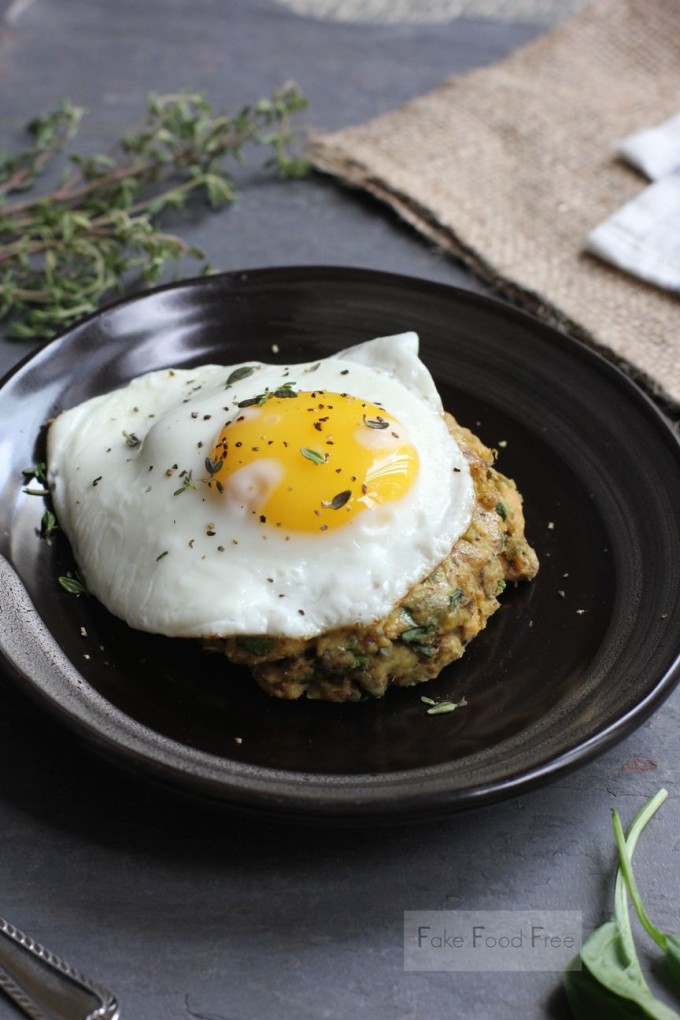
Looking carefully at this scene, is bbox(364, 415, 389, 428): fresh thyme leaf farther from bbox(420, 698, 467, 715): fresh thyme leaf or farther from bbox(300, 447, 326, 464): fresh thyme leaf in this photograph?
bbox(420, 698, 467, 715): fresh thyme leaf

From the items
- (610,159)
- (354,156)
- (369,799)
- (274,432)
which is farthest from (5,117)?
(369,799)

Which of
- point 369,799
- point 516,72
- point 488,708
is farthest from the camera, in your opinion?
point 516,72

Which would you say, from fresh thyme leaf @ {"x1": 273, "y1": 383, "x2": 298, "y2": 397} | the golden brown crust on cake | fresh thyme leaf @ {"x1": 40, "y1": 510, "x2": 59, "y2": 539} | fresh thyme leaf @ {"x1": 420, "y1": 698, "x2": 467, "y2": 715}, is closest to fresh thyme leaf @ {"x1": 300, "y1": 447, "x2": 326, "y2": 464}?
fresh thyme leaf @ {"x1": 273, "y1": 383, "x2": 298, "y2": 397}

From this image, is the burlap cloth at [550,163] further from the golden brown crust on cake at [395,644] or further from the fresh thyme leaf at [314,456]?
the fresh thyme leaf at [314,456]

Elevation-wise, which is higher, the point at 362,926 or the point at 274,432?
the point at 274,432

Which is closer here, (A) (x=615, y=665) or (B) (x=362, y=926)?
(B) (x=362, y=926)

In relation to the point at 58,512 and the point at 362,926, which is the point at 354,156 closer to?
the point at 58,512
